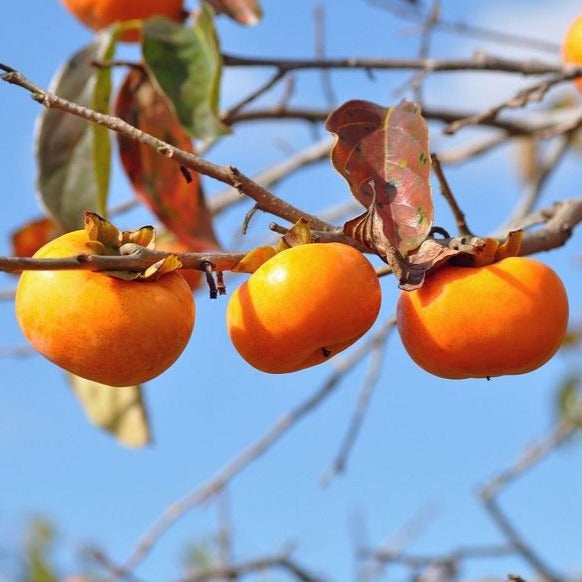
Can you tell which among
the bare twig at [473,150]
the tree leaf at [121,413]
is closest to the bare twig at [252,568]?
the tree leaf at [121,413]

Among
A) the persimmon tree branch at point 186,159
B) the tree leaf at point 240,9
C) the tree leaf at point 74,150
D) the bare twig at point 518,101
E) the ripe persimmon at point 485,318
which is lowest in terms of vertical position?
the ripe persimmon at point 485,318

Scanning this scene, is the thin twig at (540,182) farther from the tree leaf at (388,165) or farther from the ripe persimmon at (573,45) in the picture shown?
the tree leaf at (388,165)

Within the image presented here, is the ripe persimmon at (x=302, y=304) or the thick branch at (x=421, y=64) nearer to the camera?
the ripe persimmon at (x=302, y=304)

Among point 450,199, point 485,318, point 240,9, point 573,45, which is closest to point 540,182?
point 573,45

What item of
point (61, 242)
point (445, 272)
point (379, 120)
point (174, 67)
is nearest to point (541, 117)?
point (174, 67)

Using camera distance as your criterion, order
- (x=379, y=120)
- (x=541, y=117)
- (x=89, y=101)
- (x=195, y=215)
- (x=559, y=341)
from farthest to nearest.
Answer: (x=541, y=117) → (x=89, y=101) → (x=195, y=215) → (x=379, y=120) → (x=559, y=341)

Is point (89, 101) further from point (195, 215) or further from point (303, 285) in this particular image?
point (303, 285)

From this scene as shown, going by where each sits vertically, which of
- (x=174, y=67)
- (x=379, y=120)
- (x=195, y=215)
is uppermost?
(x=174, y=67)

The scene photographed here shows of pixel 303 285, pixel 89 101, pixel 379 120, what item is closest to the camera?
pixel 303 285
